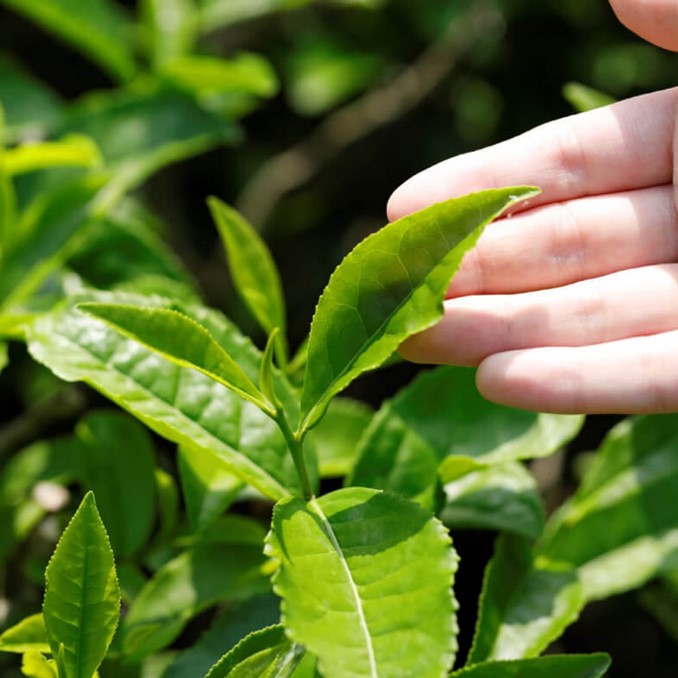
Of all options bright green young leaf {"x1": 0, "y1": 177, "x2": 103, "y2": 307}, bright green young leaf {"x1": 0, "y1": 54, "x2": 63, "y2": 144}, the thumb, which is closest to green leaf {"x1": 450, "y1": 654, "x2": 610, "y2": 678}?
the thumb

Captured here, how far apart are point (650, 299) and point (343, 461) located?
0.43 m

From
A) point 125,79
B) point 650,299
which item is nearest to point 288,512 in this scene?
point 650,299

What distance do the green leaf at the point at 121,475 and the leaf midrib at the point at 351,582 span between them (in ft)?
1.21

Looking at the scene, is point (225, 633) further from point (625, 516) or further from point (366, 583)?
point (625, 516)

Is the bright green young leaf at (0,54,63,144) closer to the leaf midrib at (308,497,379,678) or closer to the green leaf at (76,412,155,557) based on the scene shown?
the green leaf at (76,412,155,557)

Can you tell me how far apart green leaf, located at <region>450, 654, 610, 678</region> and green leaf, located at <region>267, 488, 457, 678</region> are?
0.14 meters

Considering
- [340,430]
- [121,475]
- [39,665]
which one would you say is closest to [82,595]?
[39,665]

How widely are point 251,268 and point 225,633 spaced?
0.47 m

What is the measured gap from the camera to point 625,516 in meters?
1.26

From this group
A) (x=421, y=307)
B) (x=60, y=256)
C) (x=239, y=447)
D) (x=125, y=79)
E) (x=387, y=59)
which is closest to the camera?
(x=421, y=307)

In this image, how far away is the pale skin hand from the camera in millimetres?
982

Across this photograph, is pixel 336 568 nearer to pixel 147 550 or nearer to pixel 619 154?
pixel 147 550

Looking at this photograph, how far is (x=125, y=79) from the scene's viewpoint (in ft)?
6.18

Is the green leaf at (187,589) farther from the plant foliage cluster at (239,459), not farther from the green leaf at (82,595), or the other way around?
the green leaf at (82,595)
